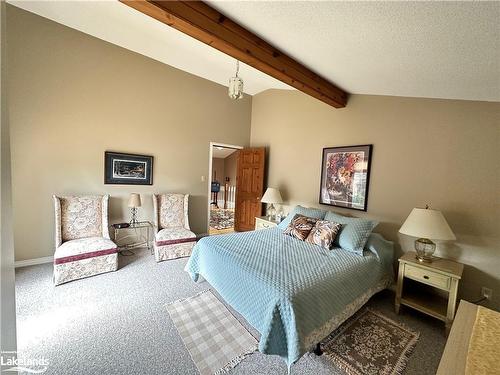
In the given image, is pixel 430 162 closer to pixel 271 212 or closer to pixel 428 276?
pixel 428 276

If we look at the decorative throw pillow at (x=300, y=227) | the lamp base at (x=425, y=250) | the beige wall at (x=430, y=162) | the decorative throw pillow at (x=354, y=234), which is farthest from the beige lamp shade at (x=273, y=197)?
the lamp base at (x=425, y=250)

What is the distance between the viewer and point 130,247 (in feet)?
11.5

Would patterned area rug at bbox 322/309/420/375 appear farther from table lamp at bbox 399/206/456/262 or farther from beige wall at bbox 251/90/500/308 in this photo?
beige wall at bbox 251/90/500/308

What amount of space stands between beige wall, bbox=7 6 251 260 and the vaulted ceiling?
0.45 m

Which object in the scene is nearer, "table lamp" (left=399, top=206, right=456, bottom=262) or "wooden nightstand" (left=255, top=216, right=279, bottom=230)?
"table lamp" (left=399, top=206, right=456, bottom=262)

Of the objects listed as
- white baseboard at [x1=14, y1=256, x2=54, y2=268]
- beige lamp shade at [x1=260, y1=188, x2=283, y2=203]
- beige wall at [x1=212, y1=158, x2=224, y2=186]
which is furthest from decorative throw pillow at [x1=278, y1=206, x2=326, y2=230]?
beige wall at [x1=212, y1=158, x2=224, y2=186]

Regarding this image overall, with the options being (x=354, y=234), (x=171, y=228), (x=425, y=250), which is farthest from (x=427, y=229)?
(x=171, y=228)

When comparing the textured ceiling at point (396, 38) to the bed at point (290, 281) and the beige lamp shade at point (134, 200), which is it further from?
the beige lamp shade at point (134, 200)

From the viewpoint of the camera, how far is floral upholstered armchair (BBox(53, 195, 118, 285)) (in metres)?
2.44

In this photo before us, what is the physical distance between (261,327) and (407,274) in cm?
164

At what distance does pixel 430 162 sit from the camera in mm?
2389

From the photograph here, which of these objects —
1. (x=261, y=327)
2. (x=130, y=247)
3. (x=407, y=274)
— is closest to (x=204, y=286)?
(x=261, y=327)

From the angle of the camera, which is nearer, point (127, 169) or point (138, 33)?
point (138, 33)

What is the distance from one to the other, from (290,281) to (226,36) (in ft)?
6.50
